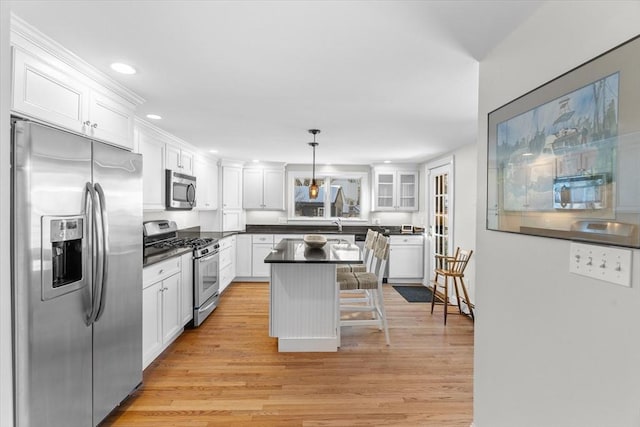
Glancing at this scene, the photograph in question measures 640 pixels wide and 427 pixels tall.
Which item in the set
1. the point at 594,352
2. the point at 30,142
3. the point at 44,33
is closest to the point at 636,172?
the point at 594,352

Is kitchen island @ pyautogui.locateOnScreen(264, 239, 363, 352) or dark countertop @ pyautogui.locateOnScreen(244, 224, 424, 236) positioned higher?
dark countertop @ pyautogui.locateOnScreen(244, 224, 424, 236)

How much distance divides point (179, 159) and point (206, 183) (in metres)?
1.06

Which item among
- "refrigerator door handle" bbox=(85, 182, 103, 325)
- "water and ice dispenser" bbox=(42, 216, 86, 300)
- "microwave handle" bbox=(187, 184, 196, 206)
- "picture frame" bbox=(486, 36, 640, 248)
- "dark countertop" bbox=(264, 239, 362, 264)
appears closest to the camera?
"picture frame" bbox=(486, 36, 640, 248)

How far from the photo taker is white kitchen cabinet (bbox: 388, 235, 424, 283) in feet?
19.2

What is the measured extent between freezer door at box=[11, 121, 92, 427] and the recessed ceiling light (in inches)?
21.1

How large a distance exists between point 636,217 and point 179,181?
164 inches

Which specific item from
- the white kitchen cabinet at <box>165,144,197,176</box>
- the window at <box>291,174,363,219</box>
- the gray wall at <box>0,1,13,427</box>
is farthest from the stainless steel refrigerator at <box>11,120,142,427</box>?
the window at <box>291,174,363,219</box>

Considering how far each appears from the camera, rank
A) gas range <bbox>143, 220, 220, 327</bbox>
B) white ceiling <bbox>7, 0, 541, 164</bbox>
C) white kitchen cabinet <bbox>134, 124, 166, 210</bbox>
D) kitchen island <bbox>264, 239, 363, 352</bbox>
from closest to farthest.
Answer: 1. white ceiling <bbox>7, 0, 541, 164</bbox>
2. kitchen island <bbox>264, 239, 363, 352</bbox>
3. white kitchen cabinet <bbox>134, 124, 166, 210</bbox>
4. gas range <bbox>143, 220, 220, 327</bbox>

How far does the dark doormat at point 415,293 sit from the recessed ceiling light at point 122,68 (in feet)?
14.4

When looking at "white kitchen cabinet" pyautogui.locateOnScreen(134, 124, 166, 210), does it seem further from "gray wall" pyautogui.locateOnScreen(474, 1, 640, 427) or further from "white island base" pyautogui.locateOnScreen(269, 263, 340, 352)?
"gray wall" pyautogui.locateOnScreen(474, 1, 640, 427)

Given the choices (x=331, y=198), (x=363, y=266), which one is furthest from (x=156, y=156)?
(x=331, y=198)

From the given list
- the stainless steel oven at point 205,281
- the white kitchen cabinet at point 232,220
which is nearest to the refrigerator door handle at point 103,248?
the stainless steel oven at point 205,281

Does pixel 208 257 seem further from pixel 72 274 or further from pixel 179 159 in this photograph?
pixel 72 274

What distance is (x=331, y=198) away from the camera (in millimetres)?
6516
